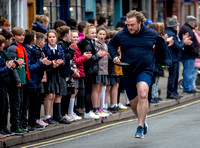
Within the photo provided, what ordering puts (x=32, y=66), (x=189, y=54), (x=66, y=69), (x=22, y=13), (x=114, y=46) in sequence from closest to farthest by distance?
(x=114, y=46) → (x=32, y=66) → (x=66, y=69) → (x=189, y=54) → (x=22, y=13)

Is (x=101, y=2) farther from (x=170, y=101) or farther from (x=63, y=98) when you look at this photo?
(x=63, y=98)

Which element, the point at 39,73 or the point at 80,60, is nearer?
the point at 39,73

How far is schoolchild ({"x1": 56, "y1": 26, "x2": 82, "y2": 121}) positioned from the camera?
11.8 m

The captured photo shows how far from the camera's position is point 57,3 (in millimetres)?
20812

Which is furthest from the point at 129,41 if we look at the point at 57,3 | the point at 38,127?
the point at 57,3

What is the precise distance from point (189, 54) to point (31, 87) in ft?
25.6

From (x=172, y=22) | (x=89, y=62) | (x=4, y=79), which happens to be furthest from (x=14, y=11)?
(x=4, y=79)

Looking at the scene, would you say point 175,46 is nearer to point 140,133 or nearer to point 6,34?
point 6,34

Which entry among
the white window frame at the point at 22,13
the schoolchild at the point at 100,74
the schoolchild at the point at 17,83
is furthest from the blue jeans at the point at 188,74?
the schoolchild at the point at 17,83

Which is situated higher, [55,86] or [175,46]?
[175,46]

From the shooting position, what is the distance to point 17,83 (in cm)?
1020

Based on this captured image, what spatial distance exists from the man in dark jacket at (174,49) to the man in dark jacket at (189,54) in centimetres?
82

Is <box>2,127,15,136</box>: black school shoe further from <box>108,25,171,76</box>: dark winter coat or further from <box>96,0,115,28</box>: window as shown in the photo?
<box>96,0,115,28</box>: window

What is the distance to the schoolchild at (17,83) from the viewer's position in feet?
33.7
